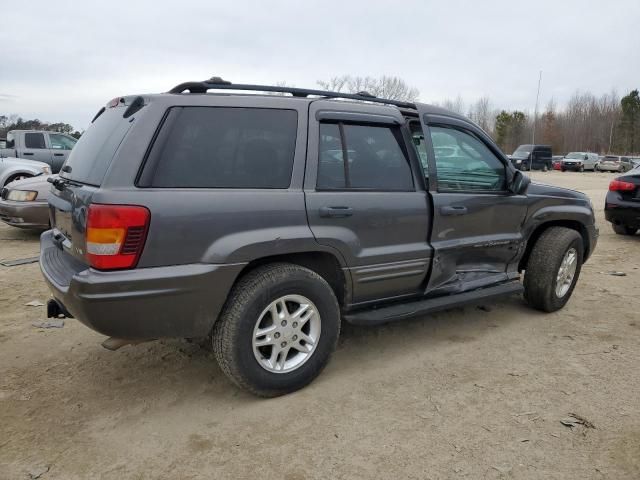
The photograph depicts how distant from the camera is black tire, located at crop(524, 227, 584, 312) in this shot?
14.5ft

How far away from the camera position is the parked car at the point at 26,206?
718 cm

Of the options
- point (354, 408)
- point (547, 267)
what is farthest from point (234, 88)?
point (547, 267)

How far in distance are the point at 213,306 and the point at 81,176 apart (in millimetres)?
1144

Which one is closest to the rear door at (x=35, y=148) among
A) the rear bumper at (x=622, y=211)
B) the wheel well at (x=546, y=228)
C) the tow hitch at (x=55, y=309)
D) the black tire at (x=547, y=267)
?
the tow hitch at (x=55, y=309)

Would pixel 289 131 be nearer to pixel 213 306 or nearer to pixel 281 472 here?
pixel 213 306

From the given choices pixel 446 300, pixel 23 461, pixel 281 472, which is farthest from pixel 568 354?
pixel 23 461

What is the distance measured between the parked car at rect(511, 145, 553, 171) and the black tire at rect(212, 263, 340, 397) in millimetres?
35153

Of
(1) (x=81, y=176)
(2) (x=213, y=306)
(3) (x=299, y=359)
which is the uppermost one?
(1) (x=81, y=176)

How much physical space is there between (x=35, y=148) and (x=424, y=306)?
42.0ft

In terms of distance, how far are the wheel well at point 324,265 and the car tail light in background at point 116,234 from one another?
0.72 meters

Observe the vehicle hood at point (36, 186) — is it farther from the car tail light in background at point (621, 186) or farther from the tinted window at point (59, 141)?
the car tail light in background at point (621, 186)

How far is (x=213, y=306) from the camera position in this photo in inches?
108

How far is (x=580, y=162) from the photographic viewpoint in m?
38.8

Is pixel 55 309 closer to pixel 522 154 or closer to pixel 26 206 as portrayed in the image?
pixel 26 206
